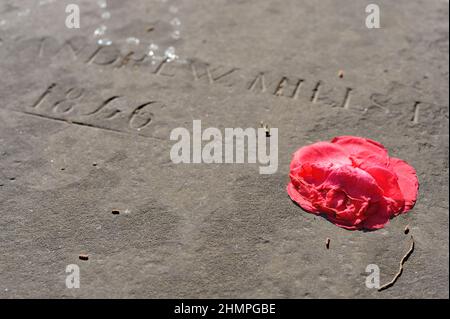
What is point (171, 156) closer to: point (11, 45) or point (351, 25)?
point (11, 45)

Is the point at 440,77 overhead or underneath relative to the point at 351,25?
underneath

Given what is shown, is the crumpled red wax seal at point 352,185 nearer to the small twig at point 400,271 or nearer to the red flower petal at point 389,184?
the red flower petal at point 389,184

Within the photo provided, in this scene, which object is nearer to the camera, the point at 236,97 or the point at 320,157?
the point at 320,157

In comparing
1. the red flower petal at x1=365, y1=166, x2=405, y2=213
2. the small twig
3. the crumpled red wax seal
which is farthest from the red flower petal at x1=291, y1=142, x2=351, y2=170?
the small twig

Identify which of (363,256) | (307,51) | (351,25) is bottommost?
(363,256)

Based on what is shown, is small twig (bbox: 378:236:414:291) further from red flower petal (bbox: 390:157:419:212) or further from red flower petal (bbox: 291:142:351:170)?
red flower petal (bbox: 291:142:351:170)

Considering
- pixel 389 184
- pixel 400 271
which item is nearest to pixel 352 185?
pixel 389 184

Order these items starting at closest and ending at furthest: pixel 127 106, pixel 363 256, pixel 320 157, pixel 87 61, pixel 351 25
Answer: pixel 363 256 → pixel 320 157 → pixel 127 106 → pixel 87 61 → pixel 351 25

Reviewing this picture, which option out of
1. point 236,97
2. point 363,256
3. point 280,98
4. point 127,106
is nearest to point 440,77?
point 280,98
